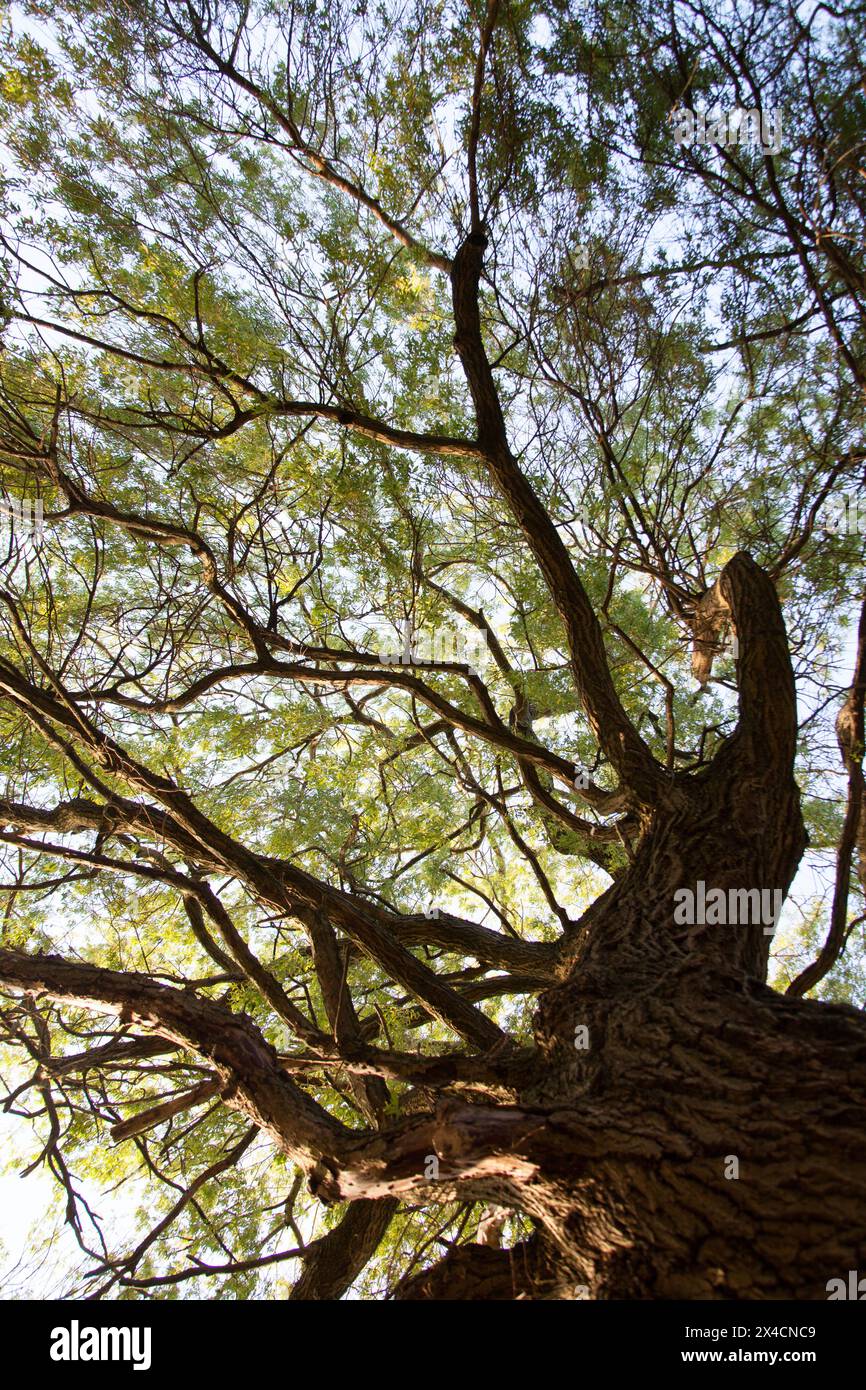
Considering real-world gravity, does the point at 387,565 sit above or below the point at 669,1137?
above

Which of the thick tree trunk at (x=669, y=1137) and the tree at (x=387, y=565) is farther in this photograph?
the tree at (x=387, y=565)

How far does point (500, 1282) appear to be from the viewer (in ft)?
6.53

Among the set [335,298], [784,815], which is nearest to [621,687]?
[784,815]

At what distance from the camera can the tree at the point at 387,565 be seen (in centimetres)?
315

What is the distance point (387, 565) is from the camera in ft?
14.3

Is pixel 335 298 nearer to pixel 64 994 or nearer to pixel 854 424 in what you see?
pixel 854 424

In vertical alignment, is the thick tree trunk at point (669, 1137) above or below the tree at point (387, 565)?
below

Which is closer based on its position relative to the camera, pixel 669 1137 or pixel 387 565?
pixel 669 1137

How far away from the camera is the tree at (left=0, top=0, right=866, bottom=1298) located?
3.15m

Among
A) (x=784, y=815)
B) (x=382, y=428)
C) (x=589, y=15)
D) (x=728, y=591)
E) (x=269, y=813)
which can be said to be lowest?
(x=784, y=815)

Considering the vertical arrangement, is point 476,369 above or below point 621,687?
above
